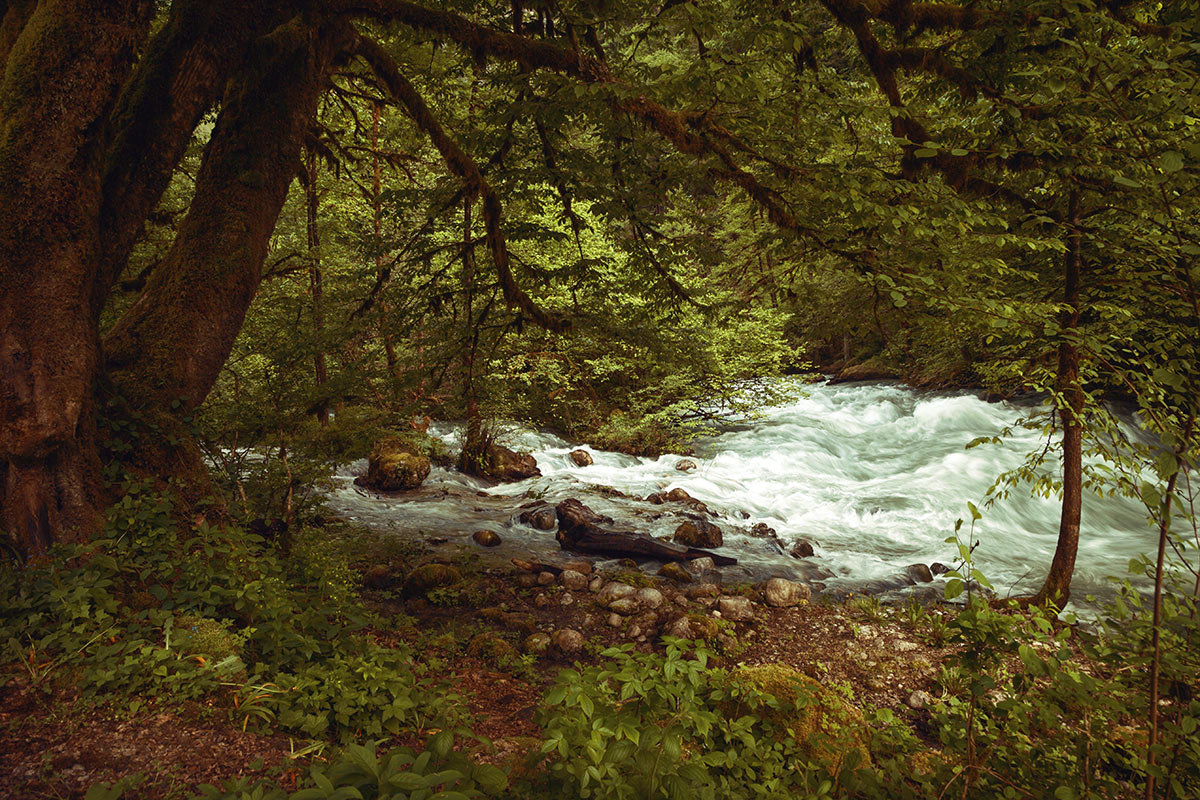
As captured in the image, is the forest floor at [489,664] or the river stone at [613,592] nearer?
the forest floor at [489,664]

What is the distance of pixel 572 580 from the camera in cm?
643

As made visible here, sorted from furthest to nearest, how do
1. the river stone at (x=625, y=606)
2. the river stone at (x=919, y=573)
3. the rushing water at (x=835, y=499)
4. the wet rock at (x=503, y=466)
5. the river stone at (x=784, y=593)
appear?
the wet rock at (x=503, y=466) → the rushing water at (x=835, y=499) → the river stone at (x=919, y=573) → the river stone at (x=784, y=593) → the river stone at (x=625, y=606)

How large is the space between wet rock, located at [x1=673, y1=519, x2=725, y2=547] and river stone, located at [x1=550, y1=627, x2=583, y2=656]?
136 inches

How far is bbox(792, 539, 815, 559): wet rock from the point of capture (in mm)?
8195

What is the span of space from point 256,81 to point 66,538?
3.16m

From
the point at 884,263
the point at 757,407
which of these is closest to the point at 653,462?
the point at 757,407

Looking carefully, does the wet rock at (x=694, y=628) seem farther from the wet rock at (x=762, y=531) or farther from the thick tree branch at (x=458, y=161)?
the wet rock at (x=762, y=531)

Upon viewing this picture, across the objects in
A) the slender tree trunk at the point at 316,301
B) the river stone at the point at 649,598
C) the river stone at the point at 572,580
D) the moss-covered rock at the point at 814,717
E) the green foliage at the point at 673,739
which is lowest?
the river stone at the point at 572,580

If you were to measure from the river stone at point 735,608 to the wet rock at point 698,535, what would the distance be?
2.15m

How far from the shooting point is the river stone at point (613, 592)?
5.94 meters

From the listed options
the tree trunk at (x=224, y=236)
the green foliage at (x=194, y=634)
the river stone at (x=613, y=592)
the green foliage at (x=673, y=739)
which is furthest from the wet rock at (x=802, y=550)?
the tree trunk at (x=224, y=236)

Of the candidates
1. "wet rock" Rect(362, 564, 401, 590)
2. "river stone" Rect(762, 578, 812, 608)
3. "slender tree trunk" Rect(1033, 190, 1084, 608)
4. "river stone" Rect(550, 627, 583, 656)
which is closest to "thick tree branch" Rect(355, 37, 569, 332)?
"river stone" Rect(550, 627, 583, 656)

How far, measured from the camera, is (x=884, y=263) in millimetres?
3557

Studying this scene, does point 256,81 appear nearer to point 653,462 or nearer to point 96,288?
point 96,288
